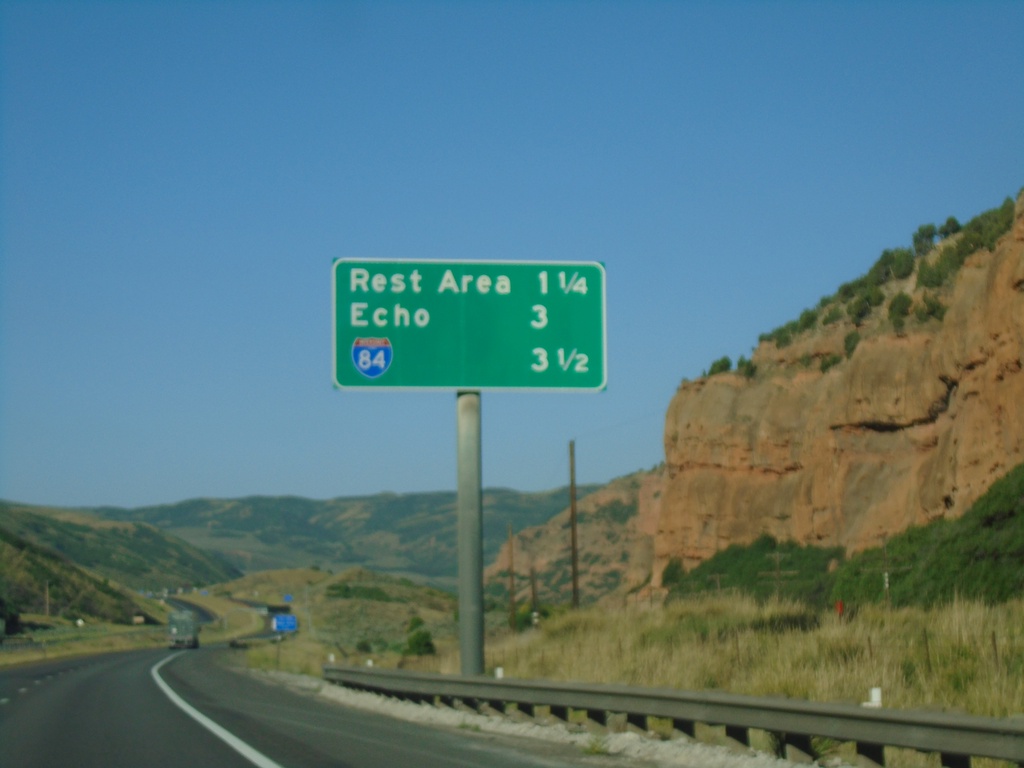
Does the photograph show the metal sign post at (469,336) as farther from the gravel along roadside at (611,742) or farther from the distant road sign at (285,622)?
the distant road sign at (285,622)

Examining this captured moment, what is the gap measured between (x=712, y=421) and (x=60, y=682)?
44180 mm

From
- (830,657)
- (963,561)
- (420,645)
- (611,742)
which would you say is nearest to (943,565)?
(963,561)

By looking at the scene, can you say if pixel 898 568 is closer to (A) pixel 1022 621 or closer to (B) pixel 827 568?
(B) pixel 827 568

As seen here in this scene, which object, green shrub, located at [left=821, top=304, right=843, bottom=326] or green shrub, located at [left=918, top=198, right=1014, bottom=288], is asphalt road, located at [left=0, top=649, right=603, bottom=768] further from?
green shrub, located at [left=821, top=304, right=843, bottom=326]

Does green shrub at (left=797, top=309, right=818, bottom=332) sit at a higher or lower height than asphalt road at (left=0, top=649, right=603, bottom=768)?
higher

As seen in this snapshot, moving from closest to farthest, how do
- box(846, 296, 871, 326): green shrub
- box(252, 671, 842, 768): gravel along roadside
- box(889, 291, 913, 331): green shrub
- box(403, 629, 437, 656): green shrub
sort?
box(252, 671, 842, 768): gravel along roadside < box(403, 629, 437, 656): green shrub < box(889, 291, 913, 331): green shrub < box(846, 296, 871, 326): green shrub

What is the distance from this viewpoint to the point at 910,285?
63906mm

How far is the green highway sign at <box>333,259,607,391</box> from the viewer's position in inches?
744

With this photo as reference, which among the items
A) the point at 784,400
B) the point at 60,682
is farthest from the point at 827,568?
the point at 60,682

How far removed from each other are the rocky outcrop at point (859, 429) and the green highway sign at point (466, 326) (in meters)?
26.3

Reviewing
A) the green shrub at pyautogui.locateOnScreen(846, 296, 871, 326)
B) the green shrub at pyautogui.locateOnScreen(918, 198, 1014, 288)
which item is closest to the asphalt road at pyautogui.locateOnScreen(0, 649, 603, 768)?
the green shrub at pyautogui.locateOnScreen(918, 198, 1014, 288)

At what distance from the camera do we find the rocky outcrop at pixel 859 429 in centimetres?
4294

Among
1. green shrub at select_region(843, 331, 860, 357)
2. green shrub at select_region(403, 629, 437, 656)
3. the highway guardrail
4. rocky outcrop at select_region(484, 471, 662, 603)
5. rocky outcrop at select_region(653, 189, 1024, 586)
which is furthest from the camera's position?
rocky outcrop at select_region(484, 471, 662, 603)

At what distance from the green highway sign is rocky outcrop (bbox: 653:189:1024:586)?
26.3 m
